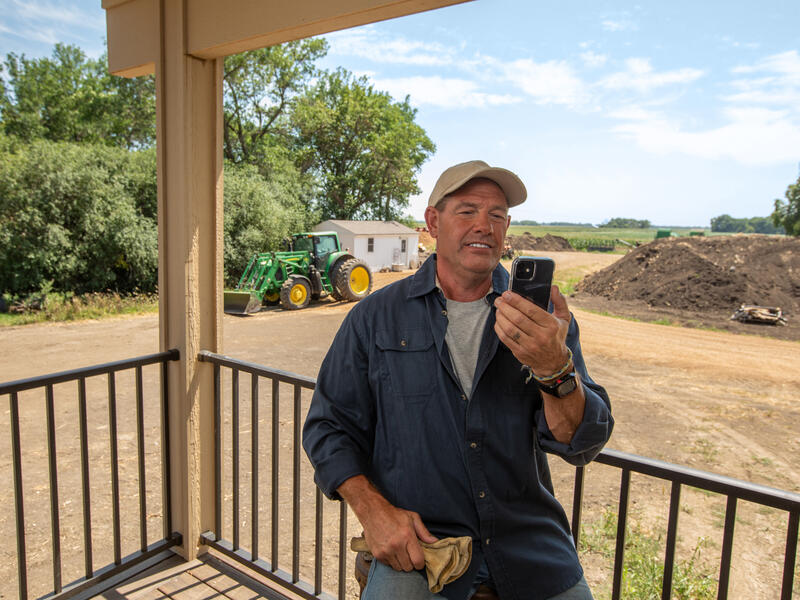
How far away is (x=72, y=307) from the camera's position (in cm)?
1200

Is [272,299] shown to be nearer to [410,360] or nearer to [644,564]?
[644,564]

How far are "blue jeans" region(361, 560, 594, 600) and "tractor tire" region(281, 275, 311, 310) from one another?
11.9 meters

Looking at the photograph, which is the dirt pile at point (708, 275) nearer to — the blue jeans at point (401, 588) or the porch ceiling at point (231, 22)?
the porch ceiling at point (231, 22)

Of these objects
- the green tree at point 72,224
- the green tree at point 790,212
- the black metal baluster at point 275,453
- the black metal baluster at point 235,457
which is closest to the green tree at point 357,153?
the green tree at point 72,224

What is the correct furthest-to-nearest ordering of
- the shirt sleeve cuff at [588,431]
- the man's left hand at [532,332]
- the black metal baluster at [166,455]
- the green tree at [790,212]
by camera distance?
the green tree at [790,212], the black metal baluster at [166,455], the shirt sleeve cuff at [588,431], the man's left hand at [532,332]

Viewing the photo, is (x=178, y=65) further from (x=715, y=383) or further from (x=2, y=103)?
(x=2, y=103)

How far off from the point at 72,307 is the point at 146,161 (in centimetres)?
547

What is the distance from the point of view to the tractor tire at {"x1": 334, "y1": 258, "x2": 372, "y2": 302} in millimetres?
13617

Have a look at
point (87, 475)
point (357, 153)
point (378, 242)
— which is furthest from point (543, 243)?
point (87, 475)

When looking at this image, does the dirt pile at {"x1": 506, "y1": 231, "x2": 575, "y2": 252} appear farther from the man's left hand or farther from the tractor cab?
the man's left hand

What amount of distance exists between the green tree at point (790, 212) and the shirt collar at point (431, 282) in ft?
110

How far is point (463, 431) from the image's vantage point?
1144mm

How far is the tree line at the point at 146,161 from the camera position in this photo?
12.9 m

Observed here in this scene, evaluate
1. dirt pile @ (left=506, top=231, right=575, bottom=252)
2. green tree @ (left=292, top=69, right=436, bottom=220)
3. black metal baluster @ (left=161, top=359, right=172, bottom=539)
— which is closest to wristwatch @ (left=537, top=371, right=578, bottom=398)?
black metal baluster @ (left=161, top=359, right=172, bottom=539)
